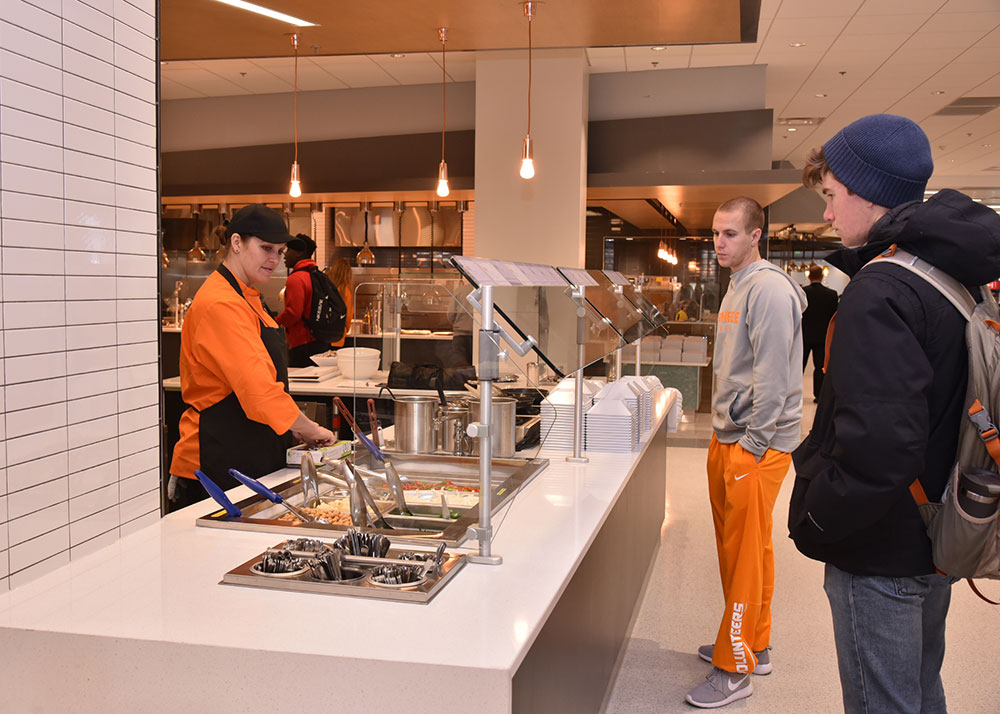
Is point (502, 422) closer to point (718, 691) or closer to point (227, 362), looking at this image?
point (227, 362)

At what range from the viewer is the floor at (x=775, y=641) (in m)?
3.23

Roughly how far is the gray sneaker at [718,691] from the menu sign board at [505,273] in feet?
5.35

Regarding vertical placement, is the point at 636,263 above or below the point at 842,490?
above

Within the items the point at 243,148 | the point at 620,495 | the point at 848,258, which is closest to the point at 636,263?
the point at 243,148

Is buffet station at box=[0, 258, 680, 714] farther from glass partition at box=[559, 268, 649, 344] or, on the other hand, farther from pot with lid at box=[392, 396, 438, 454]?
glass partition at box=[559, 268, 649, 344]

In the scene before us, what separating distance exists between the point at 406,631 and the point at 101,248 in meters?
1.14

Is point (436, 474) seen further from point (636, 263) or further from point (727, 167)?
point (636, 263)

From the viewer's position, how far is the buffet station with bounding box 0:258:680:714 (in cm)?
155

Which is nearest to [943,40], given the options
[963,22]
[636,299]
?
[963,22]

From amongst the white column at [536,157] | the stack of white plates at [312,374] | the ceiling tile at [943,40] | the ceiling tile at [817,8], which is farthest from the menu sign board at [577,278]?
the ceiling tile at [943,40]

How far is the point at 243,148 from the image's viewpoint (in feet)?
32.4

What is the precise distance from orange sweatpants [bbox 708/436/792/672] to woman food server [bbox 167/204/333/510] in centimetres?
156

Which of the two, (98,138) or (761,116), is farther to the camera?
(761,116)

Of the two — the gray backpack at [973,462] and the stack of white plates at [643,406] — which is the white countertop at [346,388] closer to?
the stack of white plates at [643,406]
